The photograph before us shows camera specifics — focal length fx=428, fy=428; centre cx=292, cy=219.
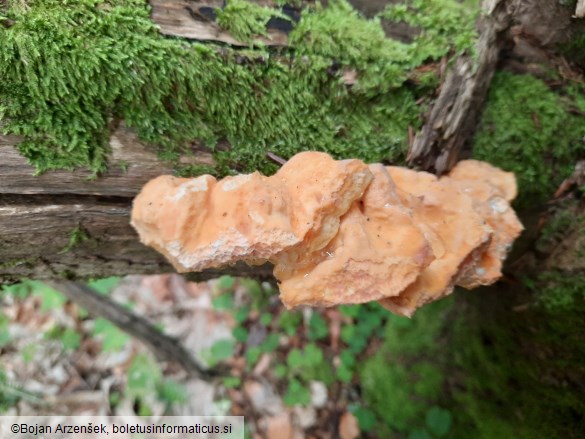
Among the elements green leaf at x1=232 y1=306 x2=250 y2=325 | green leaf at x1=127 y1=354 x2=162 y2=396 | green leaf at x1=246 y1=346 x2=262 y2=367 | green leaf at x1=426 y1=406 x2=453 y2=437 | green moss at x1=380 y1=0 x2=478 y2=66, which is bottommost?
green leaf at x1=127 y1=354 x2=162 y2=396

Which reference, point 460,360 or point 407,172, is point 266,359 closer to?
point 460,360

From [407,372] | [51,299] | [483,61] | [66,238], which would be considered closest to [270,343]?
[407,372]

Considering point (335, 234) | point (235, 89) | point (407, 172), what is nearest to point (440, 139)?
point (407, 172)

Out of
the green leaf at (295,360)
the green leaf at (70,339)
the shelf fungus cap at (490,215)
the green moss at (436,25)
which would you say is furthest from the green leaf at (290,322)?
the green moss at (436,25)

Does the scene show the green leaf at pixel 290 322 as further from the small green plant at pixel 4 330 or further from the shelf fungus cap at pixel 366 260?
the small green plant at pixel 4 330

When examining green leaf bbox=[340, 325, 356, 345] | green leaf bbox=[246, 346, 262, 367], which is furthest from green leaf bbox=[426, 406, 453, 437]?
green leaf bbox=[246, 346, 262, 367]

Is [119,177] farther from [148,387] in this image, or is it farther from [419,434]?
[148,387]

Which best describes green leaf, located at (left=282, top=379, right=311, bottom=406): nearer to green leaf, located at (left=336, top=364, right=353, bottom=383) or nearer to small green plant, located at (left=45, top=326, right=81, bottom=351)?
green leaf, located at (left=336, top=364, right=353, bottom=383)
